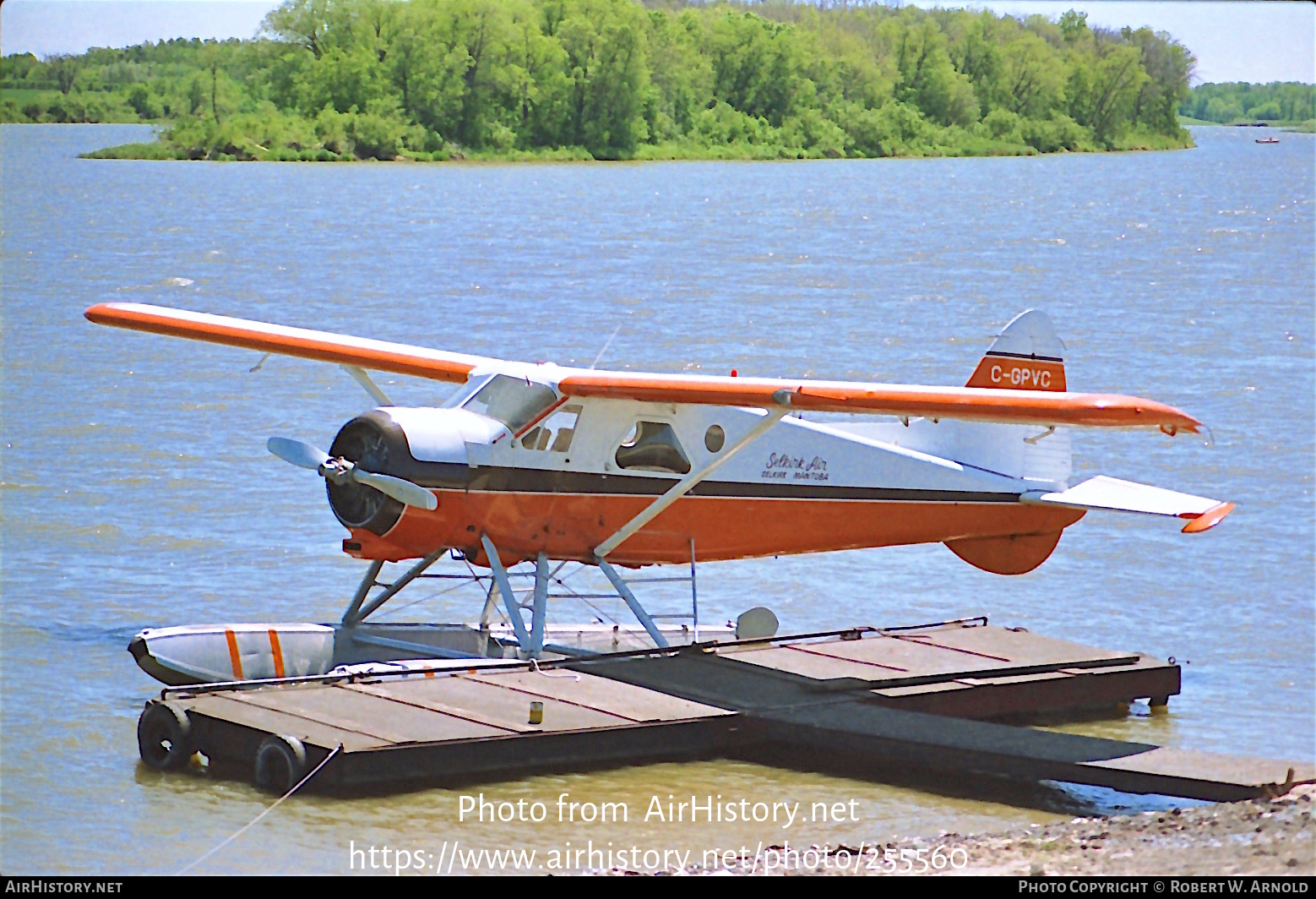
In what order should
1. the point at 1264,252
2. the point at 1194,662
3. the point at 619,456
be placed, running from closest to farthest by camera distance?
the point at 619,456, the point at 1194,662, the point at 1264,252

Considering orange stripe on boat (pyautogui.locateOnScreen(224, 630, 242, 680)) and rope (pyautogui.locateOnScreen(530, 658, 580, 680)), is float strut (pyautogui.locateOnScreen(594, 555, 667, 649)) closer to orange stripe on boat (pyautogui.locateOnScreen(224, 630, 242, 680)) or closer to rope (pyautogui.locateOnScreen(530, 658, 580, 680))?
rope (pyautogui.locateOnScreen(530, 658, 580, 680))

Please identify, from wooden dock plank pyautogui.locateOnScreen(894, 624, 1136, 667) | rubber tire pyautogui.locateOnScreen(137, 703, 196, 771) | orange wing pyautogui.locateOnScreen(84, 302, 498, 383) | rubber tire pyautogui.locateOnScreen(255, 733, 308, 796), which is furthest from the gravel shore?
orange wing pyautogui.locateOnScreen(84, 302, 498, 383)

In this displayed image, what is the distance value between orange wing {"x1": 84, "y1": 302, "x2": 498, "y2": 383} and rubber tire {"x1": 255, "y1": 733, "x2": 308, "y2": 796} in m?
3.21

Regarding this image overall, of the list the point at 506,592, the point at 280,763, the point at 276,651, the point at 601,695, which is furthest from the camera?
the point at 506,592

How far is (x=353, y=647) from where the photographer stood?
1052 cm

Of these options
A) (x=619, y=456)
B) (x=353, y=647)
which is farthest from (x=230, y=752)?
(x=619, y=456)

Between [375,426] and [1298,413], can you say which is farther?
[1298,413]

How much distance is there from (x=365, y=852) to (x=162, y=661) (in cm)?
261

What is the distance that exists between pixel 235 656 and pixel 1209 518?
4877 millimetres

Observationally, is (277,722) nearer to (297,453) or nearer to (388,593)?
(297,453)

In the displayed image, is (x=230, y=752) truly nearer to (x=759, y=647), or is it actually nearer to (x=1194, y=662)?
(x=759, y=647)

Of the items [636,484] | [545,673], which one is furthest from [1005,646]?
[545,673]

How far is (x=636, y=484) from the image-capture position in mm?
10703

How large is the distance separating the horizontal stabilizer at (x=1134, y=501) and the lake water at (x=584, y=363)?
1.12 metres
